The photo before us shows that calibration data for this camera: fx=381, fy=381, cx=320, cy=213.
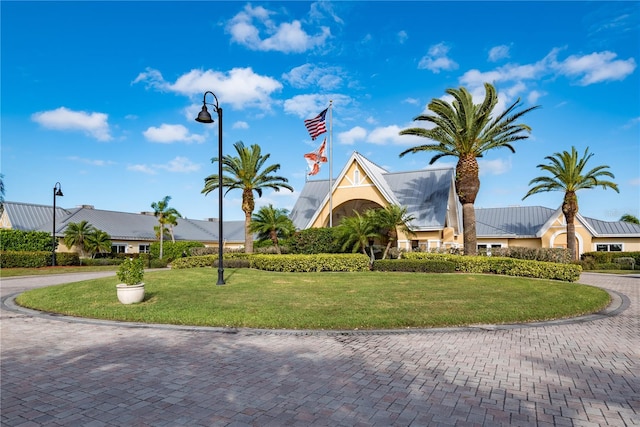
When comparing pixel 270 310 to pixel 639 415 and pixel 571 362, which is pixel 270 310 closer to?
pixel 571 362

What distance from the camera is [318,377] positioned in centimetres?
542

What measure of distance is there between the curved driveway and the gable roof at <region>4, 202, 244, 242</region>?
41.7 m

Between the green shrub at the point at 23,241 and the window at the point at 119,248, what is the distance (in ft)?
25.3

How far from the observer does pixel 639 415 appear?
4.29 m

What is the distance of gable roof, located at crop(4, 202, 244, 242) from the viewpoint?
→ 142 ft

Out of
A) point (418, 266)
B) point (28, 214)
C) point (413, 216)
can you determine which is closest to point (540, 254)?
point (413, 216)

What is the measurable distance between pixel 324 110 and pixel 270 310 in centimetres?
2040

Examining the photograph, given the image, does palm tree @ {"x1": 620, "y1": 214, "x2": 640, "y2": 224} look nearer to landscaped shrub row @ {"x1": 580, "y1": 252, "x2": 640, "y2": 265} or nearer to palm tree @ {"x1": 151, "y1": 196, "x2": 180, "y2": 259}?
landscaped shrub row @ {"x1": 580, "y1": 252, "x2": 640, "y2": 265}

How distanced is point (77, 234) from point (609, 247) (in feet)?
176

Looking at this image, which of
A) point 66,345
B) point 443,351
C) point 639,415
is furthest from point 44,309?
point 639,415

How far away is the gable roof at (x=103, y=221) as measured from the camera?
43.4 meters

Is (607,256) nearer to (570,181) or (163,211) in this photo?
(570,181)

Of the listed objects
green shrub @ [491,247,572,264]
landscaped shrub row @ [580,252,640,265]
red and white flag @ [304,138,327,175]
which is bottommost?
landscaped shrub row @ [580,252,640,265]

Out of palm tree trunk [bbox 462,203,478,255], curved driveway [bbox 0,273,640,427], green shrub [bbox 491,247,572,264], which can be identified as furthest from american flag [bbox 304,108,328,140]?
curved driveway [bbox 0,273,640,427]
